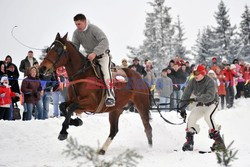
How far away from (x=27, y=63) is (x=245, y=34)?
43.7m

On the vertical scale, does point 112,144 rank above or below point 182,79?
below

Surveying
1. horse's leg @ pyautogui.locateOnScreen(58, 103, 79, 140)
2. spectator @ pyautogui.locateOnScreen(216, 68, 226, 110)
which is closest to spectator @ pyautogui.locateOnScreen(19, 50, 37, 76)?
horse's leg @ pyautogui.locateOnScreen(58, 103, 79, 140)

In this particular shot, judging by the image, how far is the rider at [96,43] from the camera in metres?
8.51

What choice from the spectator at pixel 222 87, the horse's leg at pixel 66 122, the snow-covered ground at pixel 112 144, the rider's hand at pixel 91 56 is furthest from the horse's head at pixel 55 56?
the spectator at pixel 222 87

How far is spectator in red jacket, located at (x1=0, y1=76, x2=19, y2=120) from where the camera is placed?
11.9m

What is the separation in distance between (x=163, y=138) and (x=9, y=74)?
5.85 m

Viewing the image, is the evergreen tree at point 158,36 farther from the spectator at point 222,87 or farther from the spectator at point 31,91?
the spectator at point 31,91

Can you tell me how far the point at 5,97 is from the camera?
11891mm

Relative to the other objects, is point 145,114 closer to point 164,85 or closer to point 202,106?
point 202,106

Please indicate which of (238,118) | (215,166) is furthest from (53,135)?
(238,118)

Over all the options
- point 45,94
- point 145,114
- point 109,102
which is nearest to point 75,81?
point 109,102

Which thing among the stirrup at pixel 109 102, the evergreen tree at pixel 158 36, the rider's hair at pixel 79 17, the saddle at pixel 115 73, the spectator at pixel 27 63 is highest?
the evergreen tree at pixel 158 36

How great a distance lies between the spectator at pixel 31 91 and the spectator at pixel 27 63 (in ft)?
2.49

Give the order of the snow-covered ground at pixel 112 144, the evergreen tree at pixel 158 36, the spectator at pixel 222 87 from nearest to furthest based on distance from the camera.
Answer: the snow-covered ground at pixel 112 144
the spectator at pixel 222 87
the evergreen tree at pixel 158 36
